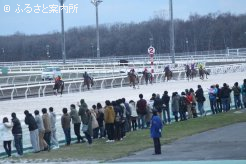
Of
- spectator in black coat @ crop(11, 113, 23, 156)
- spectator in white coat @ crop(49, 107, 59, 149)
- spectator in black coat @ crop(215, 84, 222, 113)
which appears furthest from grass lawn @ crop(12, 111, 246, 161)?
spectator in black coat @ crop(215, 84, 222, 113)

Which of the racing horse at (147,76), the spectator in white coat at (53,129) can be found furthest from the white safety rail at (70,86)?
the spectator in white coat at (53,129)

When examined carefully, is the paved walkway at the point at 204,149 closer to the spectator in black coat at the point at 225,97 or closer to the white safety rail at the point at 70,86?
the spectator in black coat at the point at 225,97

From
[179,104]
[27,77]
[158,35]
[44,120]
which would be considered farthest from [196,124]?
[158,35]

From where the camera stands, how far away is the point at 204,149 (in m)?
19.8

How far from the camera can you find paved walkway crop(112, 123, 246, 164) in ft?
59.2

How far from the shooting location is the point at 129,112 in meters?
25.4

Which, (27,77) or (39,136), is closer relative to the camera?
(39,136)

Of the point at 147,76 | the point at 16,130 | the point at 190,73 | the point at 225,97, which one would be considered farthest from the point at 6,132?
the point at 190,73

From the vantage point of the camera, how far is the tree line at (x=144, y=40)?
143m

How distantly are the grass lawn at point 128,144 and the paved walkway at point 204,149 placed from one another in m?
0.65

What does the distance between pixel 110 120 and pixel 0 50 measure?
137 meters

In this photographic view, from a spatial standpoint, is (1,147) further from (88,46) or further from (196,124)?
(88,46)

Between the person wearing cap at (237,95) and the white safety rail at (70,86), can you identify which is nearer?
the person wearing cap at (237,95)

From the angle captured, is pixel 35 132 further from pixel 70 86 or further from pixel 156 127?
pixel 70 86
